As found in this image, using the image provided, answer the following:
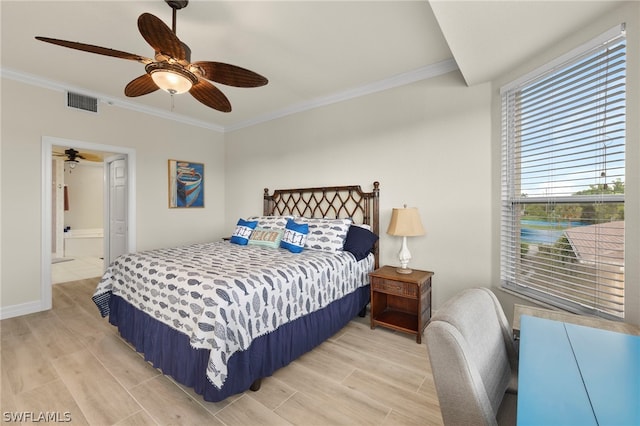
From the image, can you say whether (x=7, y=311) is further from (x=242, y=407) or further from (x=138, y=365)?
(x=242, y=407)

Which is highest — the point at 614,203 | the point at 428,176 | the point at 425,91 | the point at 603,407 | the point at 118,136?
the point at 425,91

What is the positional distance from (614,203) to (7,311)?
552 cm

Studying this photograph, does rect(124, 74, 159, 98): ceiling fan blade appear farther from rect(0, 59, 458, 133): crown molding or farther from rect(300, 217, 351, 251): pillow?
rect(300, 217, 351, 251): pillow

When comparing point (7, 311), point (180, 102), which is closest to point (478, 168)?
point (180, 102)

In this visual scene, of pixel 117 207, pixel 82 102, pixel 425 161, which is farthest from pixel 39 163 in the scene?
pixel 425 161

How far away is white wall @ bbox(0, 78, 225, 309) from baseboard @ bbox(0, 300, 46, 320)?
0.07 ft

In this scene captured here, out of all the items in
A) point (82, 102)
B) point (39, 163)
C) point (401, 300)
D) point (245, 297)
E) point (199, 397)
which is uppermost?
point (82, 102)

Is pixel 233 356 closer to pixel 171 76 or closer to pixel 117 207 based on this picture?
pixel 171 76

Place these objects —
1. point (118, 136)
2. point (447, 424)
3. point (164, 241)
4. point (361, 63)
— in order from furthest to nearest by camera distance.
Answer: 1. point (164, 241)
2. point (118, 136)
3. point (361, 63)
4. point (447, 424)

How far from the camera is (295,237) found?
3062mm

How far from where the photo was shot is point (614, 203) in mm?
1605

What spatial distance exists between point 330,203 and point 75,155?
615 centimetres

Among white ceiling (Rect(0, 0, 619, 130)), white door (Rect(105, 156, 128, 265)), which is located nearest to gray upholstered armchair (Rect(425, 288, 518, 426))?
white ceiling (Rect(0, 0, 619, 130))

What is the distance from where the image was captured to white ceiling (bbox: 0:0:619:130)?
5.79 ft
